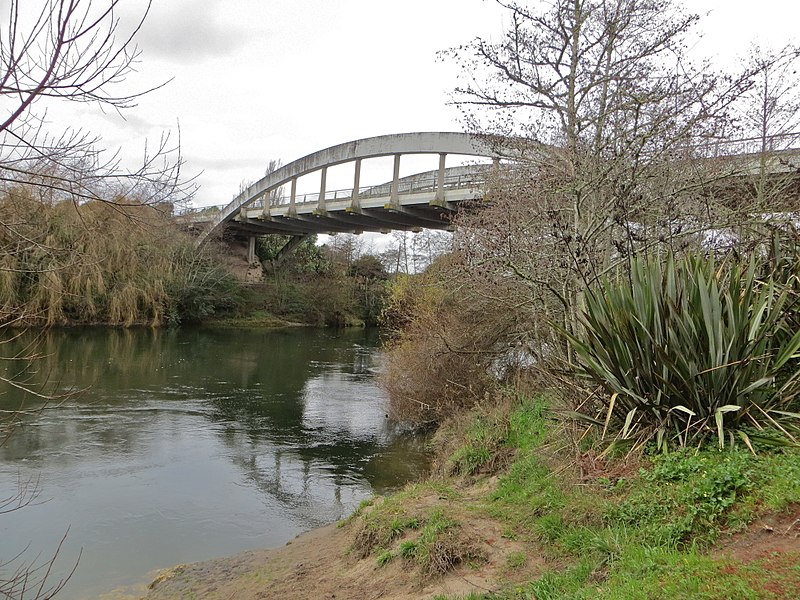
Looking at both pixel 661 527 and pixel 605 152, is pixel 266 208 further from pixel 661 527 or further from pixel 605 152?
pixel 661 527

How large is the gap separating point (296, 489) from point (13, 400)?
288 inches

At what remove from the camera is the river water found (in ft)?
20.6

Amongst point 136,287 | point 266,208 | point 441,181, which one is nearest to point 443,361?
point 441,181

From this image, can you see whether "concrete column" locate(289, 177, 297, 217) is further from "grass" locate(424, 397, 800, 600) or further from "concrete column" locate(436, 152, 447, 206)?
"grass" locate(424, 397, 800, 600)

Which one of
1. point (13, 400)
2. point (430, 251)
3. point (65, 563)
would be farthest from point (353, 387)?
point (65, 563)

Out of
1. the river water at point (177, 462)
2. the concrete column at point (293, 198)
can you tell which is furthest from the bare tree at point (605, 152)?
the concrete column at point (293, 198)

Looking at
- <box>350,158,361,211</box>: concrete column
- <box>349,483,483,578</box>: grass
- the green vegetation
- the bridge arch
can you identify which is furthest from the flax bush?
the green vegetation

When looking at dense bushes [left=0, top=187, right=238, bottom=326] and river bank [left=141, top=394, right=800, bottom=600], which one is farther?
dense bushes [left=0, top=187, right=238, bottom=326]

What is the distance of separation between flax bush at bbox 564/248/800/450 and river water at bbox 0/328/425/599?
3.67m

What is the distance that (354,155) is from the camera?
27.2m

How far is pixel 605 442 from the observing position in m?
4.43

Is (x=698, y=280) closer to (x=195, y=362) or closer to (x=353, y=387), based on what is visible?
(x=353, y=387)

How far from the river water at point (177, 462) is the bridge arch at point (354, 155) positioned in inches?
294

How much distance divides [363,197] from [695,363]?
23.6 metres
